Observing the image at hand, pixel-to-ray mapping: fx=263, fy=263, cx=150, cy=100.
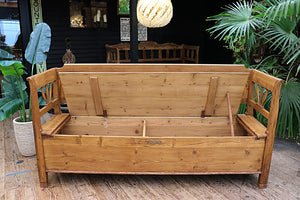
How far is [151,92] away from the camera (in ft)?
8.22

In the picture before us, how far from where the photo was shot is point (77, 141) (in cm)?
223

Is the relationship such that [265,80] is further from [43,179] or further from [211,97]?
[43,179]

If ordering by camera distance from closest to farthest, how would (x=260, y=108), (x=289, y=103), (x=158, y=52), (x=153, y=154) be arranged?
(x=153, y=154), (x=260, y=108), (x=289, y=103), (x=158, y=52)

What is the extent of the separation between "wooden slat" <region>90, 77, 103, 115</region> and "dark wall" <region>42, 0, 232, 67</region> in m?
3.49

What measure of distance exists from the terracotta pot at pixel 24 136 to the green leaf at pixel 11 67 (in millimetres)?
539

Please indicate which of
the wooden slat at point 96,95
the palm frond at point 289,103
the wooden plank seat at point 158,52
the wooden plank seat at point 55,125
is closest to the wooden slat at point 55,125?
the wooden plank seat at point 55,125

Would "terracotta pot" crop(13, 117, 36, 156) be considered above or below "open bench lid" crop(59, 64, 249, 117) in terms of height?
below

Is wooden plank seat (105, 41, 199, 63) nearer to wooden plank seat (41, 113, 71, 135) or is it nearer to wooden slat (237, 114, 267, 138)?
wooden plank seat (41, 113, 71, 135)

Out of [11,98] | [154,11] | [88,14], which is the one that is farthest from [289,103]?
[88,14]

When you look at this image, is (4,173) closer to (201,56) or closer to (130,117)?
(130,117)

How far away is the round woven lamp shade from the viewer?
9.34 feet

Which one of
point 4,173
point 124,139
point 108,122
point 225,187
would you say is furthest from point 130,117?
point 4,173

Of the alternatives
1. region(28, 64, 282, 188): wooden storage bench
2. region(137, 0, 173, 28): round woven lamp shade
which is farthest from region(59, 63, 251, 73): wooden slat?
region(137, 0, 173, 28): round woven lamp shade

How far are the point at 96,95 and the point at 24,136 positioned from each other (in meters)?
1.03
